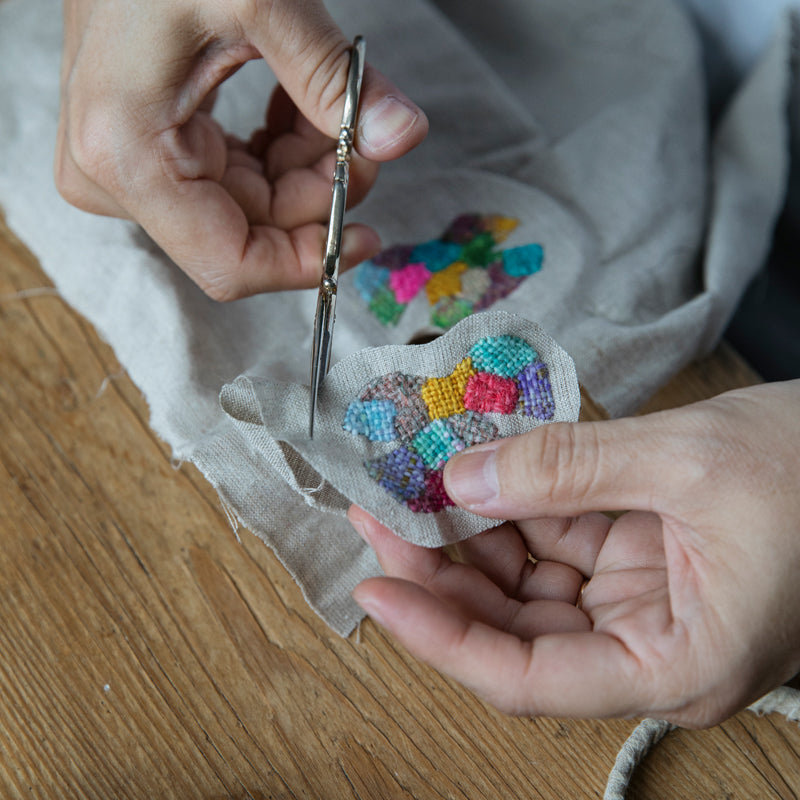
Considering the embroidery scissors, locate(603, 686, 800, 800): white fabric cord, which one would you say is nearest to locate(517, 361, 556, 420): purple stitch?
the embroidery scissors

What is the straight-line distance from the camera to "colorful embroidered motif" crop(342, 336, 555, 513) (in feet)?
2.49

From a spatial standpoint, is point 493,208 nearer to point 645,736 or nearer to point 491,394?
point 491,394

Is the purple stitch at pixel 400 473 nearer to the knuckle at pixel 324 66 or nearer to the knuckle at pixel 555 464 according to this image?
the knuckle at pixel 555 464

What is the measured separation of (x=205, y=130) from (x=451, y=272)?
37 centimetres

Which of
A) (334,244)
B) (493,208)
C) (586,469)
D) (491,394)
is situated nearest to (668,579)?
(586,469)

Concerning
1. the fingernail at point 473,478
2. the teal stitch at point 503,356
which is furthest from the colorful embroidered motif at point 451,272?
the fingernail at point 473,478

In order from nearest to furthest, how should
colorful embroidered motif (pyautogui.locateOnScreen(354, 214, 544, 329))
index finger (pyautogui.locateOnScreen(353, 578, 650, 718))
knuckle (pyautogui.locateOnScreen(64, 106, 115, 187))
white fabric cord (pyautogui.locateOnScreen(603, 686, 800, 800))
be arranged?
1. index finger (pyautogui.locateOnScreen(353, 578, 650, 718))
2. white fabric cord (pyautogui.locateOnScreen(603, 686, 800, 800))
3. knuckle (pyautogui.locateOnScreen(64, 106, 115, 187))
4. colorful embroidered motif (pyautogui.locateOnScreen(354, 214, 544, 329))

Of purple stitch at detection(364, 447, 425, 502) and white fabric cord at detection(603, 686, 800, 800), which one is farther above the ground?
purple stitch at detection(364, 447, 425, 502)

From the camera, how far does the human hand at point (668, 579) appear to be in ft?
2.02

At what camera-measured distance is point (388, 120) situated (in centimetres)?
79

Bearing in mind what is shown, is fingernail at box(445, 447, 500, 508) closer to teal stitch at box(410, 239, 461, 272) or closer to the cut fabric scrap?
the cut fabric scrap

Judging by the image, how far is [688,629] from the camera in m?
0.62

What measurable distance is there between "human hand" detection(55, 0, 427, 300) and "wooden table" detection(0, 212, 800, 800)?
12.1 inches

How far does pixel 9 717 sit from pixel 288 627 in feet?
0.98
